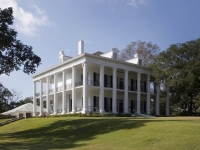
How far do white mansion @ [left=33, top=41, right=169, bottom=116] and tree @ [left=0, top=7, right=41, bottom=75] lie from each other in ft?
35.4

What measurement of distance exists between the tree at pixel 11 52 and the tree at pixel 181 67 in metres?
20.8

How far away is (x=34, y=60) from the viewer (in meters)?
26.7

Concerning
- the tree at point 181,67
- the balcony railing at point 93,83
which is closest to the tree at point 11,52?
the balcony railing at point 93,83

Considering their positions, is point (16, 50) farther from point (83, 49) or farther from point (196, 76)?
point (196, 76)

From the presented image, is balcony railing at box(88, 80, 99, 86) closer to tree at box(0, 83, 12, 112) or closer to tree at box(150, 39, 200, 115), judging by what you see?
tree at box(150, 39, 200, 115)

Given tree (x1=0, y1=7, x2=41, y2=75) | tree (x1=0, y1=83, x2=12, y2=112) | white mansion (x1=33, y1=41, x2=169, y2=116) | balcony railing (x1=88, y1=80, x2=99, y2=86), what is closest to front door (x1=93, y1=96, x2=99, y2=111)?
white mansion (x1=33, y1=41, x2=169, y2=116)

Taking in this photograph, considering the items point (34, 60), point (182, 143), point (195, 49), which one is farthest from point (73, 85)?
point (182, 143)

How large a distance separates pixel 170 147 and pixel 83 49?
31214mm

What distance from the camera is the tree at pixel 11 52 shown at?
2415 cm

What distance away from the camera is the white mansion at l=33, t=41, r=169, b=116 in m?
37.9

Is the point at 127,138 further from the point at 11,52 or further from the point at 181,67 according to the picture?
the point at 181,67

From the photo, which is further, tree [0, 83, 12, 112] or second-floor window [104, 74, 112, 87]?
tree [0, 83, 12, 112]

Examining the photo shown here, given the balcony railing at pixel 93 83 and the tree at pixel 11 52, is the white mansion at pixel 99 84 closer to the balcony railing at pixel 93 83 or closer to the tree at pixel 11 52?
the balcony railing at pixel 93 83

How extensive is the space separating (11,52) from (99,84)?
17584 millimetres
